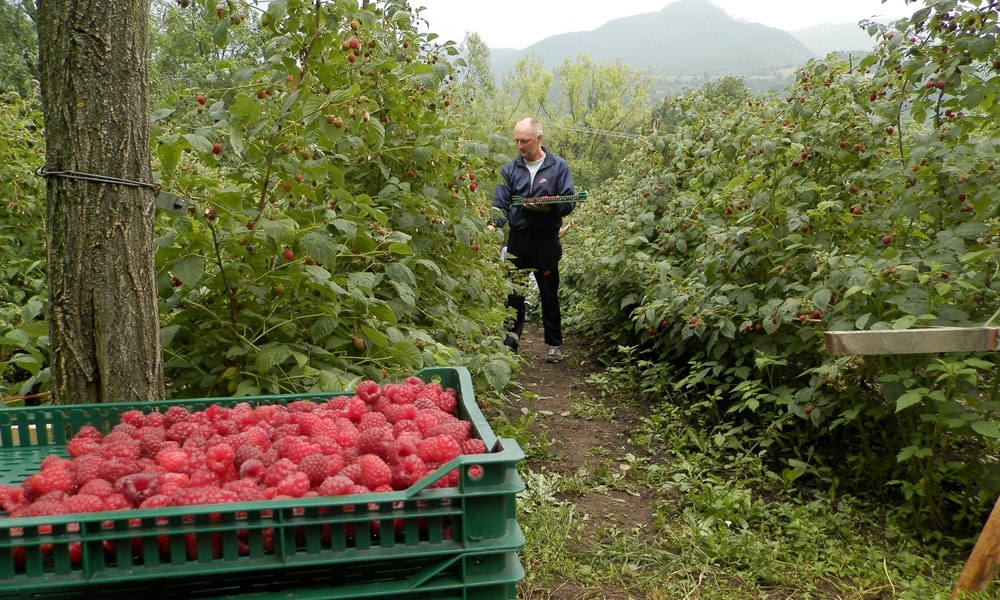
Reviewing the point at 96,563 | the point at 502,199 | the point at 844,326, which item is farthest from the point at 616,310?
the point at 96,563

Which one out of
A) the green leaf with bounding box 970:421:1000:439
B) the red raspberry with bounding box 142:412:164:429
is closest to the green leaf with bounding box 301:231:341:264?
the red raspberry with bounding box 142:412:164:429

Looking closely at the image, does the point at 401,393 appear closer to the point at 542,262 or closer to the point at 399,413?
the point at 399,413

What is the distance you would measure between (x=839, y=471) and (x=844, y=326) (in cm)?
81

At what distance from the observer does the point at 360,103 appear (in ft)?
7.87

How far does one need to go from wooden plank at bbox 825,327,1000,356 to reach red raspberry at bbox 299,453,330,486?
126 cm

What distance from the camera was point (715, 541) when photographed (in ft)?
8.59

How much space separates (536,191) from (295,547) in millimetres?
Result: 4569

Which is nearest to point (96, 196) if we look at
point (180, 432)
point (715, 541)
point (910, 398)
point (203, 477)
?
point (180, 432)

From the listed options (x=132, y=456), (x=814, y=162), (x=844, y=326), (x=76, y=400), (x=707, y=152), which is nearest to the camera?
(x=132, y=456)

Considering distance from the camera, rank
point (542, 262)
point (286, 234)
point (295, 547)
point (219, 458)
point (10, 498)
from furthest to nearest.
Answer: point (542, 262), point (286, 234), point (219, 458), point (10, 498), point (295, 547)

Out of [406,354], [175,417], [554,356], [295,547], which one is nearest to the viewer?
[295,547]

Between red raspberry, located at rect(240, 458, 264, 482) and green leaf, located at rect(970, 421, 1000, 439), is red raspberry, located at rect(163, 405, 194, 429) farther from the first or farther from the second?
green leaf, located at rect(970, 421, 1000, 439)

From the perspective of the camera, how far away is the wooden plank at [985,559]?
1973 millimetres

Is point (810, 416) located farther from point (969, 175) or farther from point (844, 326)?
point (969, 175)
